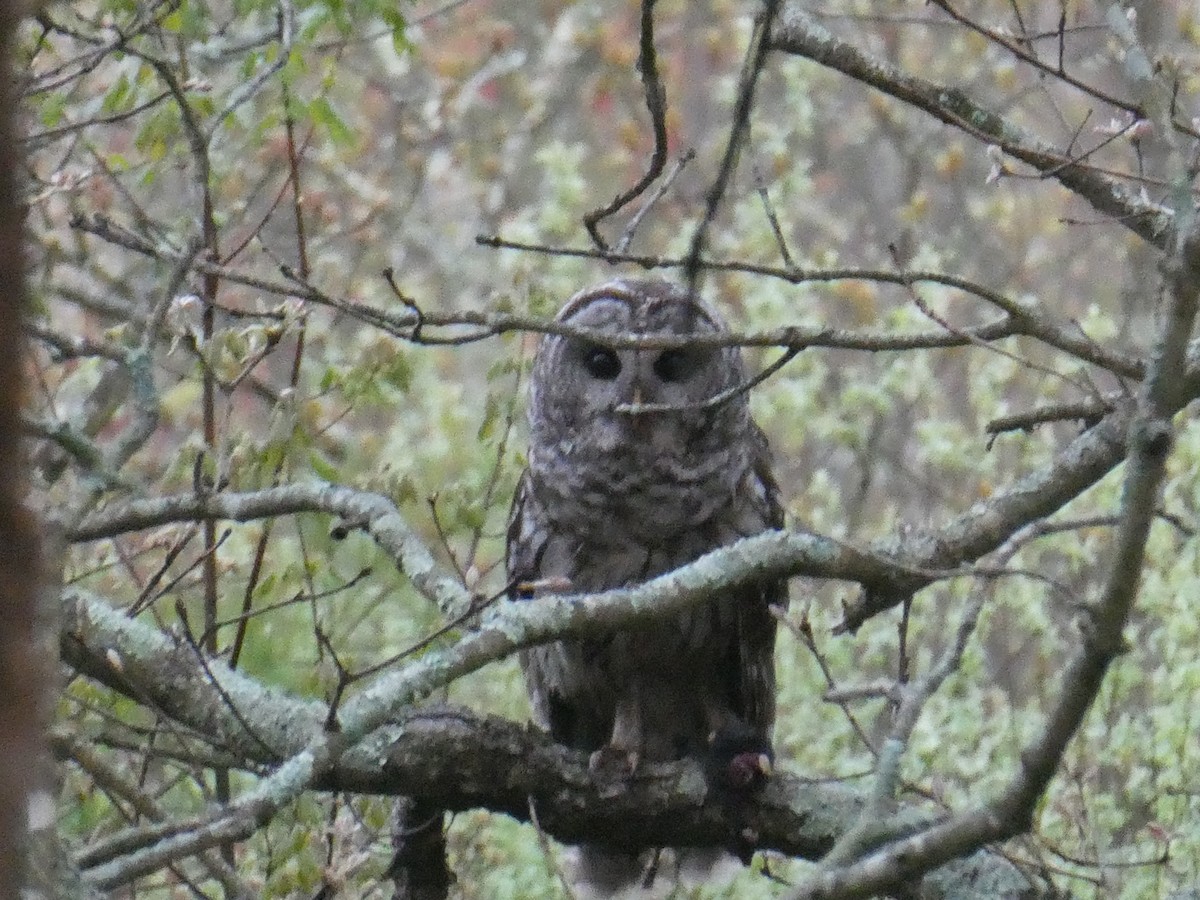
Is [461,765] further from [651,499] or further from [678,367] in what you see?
[678,367]

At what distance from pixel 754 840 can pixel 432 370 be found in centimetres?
341

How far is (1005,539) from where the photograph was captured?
118 inches

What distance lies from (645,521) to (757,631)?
1.27 feet

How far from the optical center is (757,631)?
4.14 metres

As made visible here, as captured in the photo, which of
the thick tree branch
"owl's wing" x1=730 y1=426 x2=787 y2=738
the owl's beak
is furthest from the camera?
"owl's wing" x1=730 y1=426 x2=787 y2=738

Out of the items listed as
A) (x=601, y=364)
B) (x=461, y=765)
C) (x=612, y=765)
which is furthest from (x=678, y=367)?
(x=461, y=765)

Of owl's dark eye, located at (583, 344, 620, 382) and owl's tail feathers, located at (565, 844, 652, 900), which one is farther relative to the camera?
owl's dark eye, located at (583, 344, 620, 382)

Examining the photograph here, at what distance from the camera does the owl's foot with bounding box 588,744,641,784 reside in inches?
134

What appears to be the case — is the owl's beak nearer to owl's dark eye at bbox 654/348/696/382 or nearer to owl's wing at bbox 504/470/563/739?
owl's wing at bbox 504/470/563/739

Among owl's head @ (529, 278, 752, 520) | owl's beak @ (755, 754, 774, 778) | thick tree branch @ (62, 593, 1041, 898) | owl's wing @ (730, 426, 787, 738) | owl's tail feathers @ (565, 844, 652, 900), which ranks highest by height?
owl's head @ (529, 278, 752, 520)

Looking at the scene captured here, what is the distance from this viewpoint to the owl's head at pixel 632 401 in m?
4.13

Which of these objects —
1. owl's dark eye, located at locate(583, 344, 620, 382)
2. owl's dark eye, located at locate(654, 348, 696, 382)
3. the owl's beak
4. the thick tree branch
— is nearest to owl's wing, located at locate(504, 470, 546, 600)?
owl's dark eye, located at locate(583, 344, 620, 382)

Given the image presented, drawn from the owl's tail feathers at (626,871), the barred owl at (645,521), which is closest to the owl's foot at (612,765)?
the barred owl at (645,521)

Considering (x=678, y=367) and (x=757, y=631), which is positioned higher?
(x=678, y=367)
